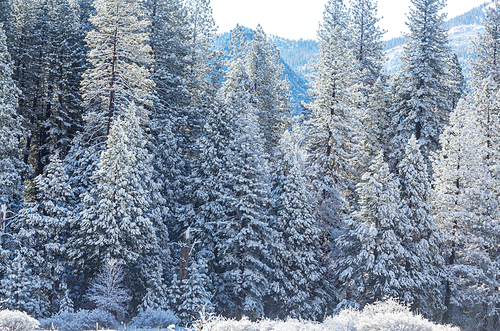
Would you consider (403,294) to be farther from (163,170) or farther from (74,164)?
(74,164)

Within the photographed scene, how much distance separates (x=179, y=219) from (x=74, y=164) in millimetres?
7527

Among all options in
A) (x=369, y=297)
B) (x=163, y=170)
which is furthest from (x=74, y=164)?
A: (x=369, y=297)

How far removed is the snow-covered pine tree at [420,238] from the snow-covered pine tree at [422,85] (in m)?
4.21

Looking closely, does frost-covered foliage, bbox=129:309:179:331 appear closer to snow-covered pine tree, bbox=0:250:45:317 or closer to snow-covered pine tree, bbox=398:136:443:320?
snow-covered pine tree, bbox=0:250:45:317

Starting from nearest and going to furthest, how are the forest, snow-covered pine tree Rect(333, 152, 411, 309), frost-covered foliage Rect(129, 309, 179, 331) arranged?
frost-covered foliage Rect(129, 309, 179, 331) < the forest < snow-covered pine tree Rect(333, 152, 411, 309)

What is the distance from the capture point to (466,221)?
2459 cm

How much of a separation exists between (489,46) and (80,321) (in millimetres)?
39988

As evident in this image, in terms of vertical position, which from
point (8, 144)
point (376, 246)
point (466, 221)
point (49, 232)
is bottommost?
point (49, 232)

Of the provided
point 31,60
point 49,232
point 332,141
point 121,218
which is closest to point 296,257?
point 332,141

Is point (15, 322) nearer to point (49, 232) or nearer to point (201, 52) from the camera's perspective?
point (49, 232)

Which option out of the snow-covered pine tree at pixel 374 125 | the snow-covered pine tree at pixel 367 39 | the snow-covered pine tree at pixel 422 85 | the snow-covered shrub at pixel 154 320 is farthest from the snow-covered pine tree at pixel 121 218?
the snow-covered pine tree at pixel 367 39

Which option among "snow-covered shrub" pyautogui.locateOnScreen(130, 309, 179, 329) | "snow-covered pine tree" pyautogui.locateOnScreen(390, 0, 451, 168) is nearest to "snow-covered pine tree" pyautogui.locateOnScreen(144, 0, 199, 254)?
"snow-covered shrub" pyautogui.locateOnScreen(130, 309, 179, 329)

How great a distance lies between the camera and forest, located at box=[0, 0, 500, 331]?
2208 centimetres

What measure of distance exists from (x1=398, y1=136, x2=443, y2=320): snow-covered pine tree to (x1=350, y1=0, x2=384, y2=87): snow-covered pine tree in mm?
13702
